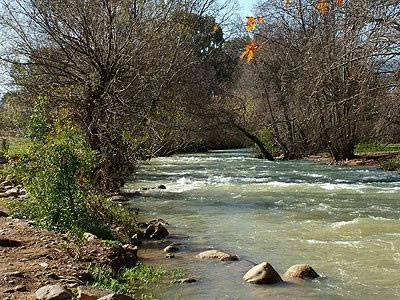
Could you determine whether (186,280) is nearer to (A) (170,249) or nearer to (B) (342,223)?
(A) (170,249)

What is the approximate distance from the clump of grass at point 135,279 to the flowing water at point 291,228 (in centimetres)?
27

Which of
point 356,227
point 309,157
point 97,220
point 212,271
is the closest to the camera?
point 212,271

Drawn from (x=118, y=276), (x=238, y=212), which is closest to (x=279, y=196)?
(x=238, y=212)

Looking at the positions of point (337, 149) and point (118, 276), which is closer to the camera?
point (118, 276)

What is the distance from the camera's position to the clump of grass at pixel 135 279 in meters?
6.67

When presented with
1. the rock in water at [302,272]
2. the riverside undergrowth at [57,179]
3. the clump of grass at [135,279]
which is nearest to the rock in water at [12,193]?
the riverside undergrowth at [57,179]

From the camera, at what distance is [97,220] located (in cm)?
970

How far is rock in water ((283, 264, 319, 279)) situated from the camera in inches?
296

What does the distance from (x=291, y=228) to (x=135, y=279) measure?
198 inches

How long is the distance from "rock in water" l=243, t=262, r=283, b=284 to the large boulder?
1.17m

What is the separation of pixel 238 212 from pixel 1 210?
584 cm

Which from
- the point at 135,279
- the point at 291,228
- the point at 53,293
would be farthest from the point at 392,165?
the point at 53,293

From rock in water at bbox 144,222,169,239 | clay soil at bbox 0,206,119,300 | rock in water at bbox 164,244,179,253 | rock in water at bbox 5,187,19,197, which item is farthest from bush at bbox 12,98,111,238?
rock in water at bbox 5,187,19,197

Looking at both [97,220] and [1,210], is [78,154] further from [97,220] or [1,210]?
[1,210]
